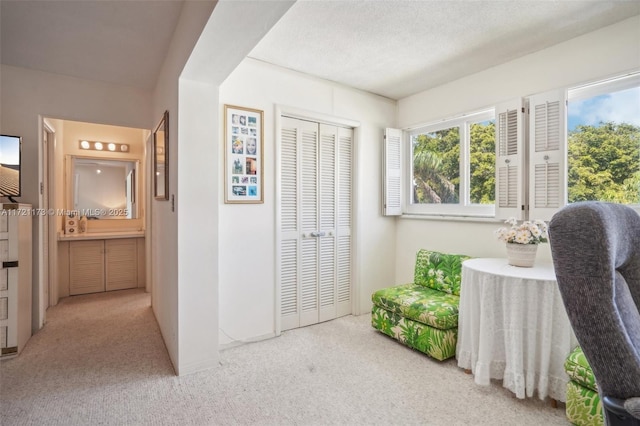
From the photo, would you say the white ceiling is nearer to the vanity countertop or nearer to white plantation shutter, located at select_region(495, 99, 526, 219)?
white plantation shutter, located at select_region(495, 99, 526, 219)

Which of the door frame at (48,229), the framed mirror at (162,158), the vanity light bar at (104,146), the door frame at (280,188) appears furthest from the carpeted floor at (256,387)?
the vanity light bar at (104,146)

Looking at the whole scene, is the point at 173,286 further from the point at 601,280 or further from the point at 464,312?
the point at 601,280

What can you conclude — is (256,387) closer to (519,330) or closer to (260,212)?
(260,212)

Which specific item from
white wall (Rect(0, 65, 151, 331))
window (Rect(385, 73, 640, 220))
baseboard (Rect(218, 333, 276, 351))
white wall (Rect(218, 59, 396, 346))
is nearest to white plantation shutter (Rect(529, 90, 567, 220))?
window (Rect(385, 73, 640, 220))

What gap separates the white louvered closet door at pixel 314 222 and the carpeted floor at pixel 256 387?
1.35ft

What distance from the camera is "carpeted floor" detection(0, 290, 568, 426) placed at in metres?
1.77

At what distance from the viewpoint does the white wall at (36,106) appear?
274 centimetres

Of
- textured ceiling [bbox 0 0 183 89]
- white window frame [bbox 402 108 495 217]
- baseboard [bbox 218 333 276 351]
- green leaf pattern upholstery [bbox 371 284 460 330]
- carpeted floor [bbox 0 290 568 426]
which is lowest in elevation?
carpeted floor [bbox 0 290 568 426]

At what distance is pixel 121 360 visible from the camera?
2.43 metres

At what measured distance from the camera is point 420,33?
2309mm

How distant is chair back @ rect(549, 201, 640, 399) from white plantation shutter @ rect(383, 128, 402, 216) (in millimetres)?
2729

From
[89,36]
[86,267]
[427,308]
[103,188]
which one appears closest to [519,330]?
[427,308]

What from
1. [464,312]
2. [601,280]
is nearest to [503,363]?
[464,312]

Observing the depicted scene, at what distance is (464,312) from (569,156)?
1.51 metres
